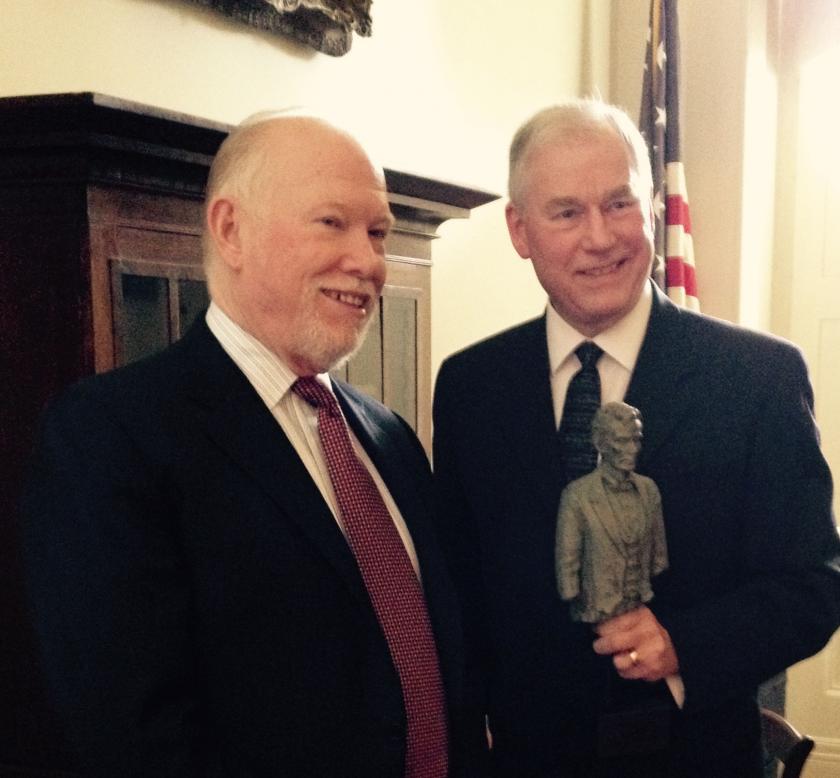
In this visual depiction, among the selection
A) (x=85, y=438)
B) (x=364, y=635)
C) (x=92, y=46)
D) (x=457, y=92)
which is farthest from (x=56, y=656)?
(x=457, y=92)

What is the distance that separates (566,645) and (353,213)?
30.9 inches

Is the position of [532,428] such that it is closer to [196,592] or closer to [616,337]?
[616,337]

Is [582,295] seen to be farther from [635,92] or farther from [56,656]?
[635,92]

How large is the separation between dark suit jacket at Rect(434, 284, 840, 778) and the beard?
36 centimetres

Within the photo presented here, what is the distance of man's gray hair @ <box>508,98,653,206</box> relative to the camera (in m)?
1.51

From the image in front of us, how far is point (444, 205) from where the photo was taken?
87.8 inches

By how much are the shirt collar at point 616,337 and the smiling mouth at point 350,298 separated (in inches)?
14.9

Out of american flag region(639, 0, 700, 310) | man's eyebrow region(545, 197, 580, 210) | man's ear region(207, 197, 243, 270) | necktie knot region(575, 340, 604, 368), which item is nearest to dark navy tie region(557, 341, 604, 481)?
necktie knot region(575, 340, 604, 368)

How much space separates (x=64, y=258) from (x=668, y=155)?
117 inches

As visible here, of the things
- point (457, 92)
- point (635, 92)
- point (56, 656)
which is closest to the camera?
point (56, 656)

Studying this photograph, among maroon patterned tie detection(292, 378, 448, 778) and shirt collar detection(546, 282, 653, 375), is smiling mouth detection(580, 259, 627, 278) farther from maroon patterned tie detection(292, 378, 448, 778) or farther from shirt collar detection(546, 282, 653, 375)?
maroon patterned tie detection(292, 378, 448, 778)

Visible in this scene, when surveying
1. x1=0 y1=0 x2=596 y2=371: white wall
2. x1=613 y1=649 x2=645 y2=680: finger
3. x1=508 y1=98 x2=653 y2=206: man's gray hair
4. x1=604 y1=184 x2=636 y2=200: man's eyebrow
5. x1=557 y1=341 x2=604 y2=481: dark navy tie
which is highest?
x1=0 y1=0 x2=596 y2=371: white wall

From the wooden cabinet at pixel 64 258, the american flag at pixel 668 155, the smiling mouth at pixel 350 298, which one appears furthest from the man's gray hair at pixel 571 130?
the american flag at pixel 668 155

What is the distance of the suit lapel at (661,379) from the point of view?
148 cm
